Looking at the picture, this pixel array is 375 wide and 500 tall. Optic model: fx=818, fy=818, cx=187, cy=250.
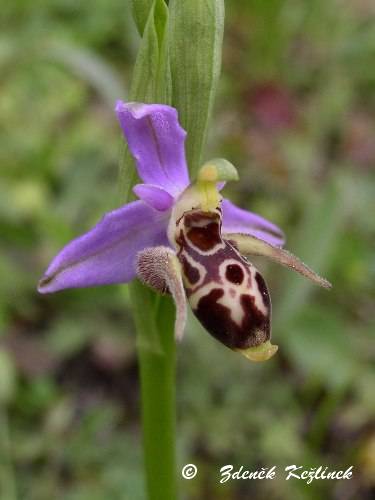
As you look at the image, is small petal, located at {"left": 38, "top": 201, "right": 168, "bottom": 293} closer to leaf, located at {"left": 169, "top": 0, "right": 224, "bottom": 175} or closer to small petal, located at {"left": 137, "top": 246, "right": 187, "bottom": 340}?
small petal, located at {"left": 137, "top": 246, "right": 187, "bottom": 340}

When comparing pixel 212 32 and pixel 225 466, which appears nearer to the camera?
pixel 212 32

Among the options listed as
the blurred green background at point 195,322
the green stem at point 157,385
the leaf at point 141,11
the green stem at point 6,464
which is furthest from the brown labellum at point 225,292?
the green stem at point 6,464

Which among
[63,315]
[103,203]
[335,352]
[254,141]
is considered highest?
[254,141]

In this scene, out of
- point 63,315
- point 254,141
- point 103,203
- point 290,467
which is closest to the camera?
point 290,467

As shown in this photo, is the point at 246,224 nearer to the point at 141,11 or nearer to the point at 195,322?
the point at 141,11

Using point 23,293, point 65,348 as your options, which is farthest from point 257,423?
point 23,293

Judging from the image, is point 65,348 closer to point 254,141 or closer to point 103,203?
point 103,203

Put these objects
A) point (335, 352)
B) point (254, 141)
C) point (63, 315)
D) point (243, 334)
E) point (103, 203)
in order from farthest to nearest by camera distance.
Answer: point (254, 141) < point (103, 203) < point (63, 315) < point (335, 352) < point (243, 334)
